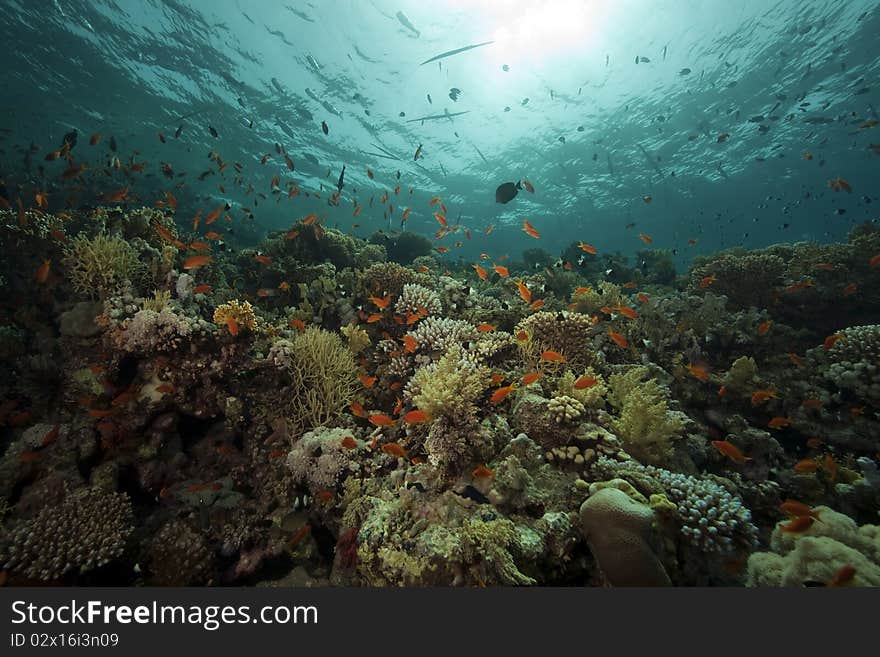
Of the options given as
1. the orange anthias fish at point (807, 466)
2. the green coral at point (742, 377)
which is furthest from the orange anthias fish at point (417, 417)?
the green coral at point (742, 377)

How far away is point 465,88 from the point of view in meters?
21.4

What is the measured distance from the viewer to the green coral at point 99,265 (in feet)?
18.3

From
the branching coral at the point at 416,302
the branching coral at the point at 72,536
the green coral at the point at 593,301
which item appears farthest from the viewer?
the green coral at the point at 593,301

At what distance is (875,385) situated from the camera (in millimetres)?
5539

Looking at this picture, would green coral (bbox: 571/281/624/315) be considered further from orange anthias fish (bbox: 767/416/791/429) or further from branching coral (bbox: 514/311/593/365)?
orange anthias fish (bbox: 767/416/791/429)

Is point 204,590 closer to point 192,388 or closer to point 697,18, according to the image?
point 192,388

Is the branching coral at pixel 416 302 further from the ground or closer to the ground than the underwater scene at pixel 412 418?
further from the ground

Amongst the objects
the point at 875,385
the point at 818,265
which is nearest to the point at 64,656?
the point at 875,385

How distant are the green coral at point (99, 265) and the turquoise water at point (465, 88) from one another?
1319 cm

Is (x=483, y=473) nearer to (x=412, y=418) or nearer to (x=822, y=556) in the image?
(x=412, y=418)

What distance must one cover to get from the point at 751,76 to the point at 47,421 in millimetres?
34703

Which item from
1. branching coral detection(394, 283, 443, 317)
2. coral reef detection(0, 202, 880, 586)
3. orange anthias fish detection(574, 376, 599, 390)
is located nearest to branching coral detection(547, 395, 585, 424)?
coral reef detection(0, 202, 880, 586)

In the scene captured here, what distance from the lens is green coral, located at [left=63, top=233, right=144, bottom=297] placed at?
5.57 metres

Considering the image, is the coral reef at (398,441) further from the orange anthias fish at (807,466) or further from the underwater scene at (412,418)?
the orange anthias fish at (807,466)
